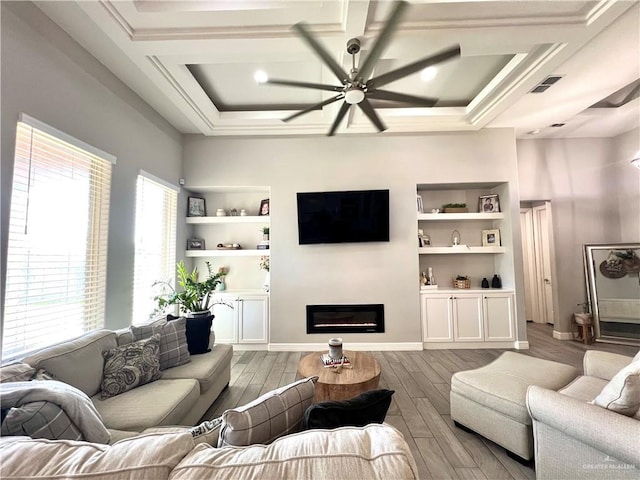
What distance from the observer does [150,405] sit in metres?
1.76

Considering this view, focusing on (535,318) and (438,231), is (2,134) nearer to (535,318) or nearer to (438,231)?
(438,231)

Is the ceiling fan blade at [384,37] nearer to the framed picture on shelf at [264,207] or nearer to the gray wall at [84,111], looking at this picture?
the gray wall at [84,111]

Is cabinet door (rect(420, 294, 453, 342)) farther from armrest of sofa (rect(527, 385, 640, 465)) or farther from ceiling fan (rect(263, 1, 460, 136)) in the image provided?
ceiling fan (rect(263, 1, 460, 136))

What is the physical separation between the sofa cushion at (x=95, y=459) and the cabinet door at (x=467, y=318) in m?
4.23

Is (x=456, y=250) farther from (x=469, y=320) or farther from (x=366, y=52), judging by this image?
(x=366, y=52)

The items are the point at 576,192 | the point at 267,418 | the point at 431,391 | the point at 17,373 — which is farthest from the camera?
the point at 576,192

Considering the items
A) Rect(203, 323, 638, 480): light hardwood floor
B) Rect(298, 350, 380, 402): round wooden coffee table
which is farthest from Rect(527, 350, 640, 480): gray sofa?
Rect(298, 350, 380, 402): round wooden coffee table

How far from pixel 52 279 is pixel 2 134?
114cm

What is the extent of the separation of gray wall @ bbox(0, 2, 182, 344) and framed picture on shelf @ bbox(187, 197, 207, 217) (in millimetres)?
661

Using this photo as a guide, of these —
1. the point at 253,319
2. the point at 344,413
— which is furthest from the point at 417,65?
the point at 253,319

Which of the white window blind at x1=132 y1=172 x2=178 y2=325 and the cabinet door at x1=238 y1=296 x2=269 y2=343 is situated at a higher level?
the white window blind at x1=132 y1=172 x2=178 y2=325

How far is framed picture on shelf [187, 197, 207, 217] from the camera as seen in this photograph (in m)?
4.55

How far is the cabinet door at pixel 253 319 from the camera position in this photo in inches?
167

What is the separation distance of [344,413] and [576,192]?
5882mm
